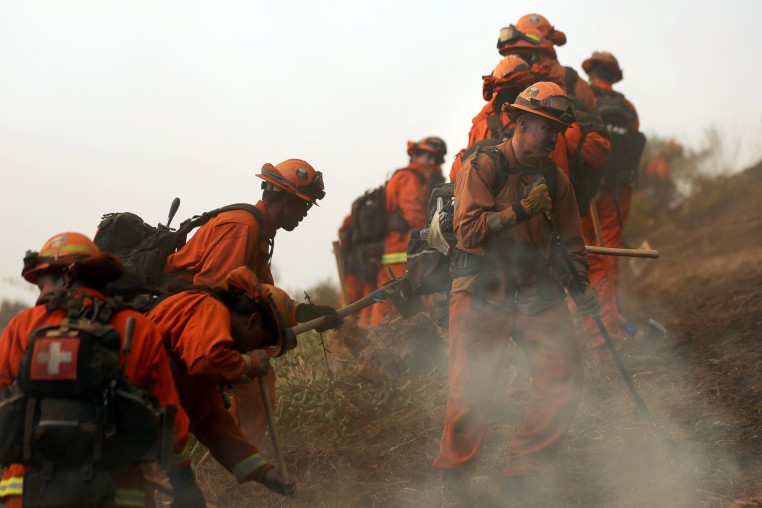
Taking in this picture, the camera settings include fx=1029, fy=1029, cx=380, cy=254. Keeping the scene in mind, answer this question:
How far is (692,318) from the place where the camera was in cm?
1002

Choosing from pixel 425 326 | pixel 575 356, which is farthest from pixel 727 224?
pixel 575 356

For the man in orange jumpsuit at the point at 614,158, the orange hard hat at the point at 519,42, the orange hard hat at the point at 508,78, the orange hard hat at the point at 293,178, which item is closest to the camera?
the orange hard hat at the point at 293,178

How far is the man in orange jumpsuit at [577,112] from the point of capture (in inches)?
293

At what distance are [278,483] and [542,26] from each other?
4.90m

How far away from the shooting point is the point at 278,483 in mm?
4746

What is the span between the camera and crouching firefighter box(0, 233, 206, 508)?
145 inches

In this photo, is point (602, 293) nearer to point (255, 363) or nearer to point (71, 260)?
point (255, 363)

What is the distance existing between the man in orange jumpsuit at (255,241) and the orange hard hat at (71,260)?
1.22m

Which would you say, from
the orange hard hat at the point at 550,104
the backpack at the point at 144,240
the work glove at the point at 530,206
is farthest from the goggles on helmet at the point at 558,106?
the backpack at the point at 144,240

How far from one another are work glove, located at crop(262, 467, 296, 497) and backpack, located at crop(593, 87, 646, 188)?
5.22 metres

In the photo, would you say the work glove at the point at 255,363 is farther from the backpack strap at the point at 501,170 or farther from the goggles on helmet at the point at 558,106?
the goggles on helmet at the point at 558,106

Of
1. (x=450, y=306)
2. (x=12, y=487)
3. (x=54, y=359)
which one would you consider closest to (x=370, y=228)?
(x=450, y=306)

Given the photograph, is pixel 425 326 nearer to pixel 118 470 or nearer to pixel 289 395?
pixel 289 395

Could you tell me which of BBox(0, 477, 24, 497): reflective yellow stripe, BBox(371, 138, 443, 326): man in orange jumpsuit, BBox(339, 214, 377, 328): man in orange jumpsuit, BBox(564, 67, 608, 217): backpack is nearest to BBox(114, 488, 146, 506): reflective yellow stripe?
BBox(0, 477, 24, 497): reflective yellow stripe
